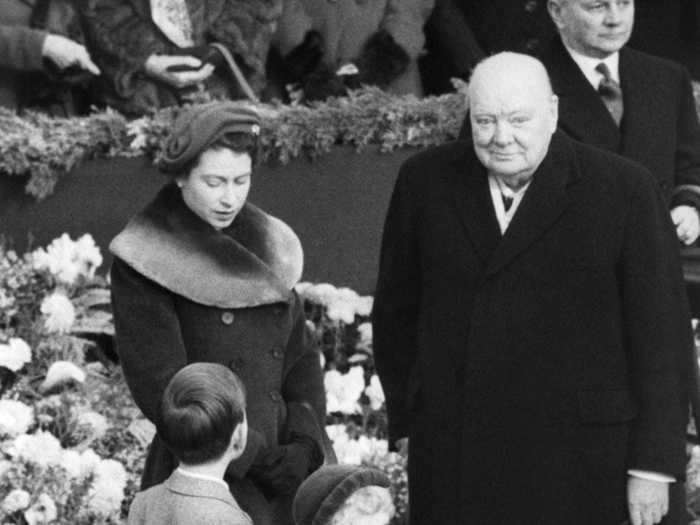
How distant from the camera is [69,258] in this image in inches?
328

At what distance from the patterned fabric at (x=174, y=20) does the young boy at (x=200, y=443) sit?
4.15 metres

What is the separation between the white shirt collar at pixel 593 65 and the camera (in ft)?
24.1

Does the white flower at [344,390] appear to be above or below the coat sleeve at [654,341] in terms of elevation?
above

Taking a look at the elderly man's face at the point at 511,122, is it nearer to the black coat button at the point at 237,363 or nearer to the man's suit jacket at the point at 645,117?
the black coat button at the point at 237,363

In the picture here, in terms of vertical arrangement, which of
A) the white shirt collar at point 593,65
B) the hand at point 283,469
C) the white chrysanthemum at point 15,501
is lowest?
the hand at point 283,469

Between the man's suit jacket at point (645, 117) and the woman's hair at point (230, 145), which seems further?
the man's suit jacket at point (645, 117)

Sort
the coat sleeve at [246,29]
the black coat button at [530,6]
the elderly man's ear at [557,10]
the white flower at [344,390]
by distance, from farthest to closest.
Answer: the black coat button at [530,6], the coat sleeve at [246,29], the white flower at [344,390], the elderly man's ear at [557,10]

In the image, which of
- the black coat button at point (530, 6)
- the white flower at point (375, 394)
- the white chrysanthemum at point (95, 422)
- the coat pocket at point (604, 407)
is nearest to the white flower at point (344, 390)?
the white flower at point (375, 394)

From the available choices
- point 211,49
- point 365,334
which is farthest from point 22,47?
point 365,334

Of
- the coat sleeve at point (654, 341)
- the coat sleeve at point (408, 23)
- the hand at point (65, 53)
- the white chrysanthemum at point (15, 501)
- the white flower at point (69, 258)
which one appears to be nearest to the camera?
the coat sleeve at point (654, 341)

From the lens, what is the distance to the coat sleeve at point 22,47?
29.8 ft

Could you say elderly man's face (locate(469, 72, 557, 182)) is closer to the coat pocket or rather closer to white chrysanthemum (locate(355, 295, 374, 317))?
the coat pocket

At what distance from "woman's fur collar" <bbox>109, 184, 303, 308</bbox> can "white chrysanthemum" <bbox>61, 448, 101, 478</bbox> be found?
4.26ft

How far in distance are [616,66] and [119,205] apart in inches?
82.1
